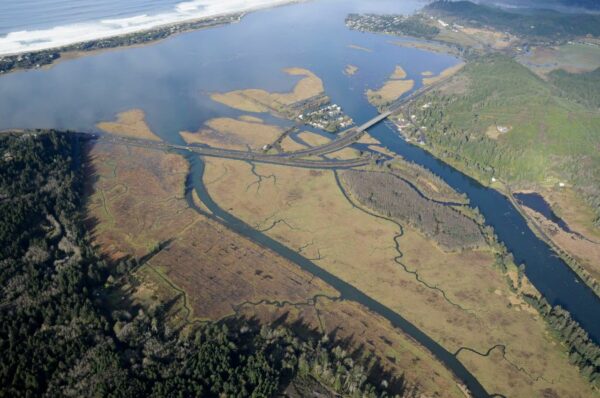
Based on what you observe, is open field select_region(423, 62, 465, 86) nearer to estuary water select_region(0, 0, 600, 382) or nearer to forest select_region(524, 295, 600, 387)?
estuary water select_region(0, 0, 600, 382)

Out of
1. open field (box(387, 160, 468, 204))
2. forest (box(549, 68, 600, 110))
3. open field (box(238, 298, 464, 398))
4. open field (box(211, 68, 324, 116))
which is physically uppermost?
open field (box(211, 68, 324, 116))

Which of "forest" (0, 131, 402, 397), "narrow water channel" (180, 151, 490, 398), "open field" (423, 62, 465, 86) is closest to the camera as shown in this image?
"forest" (0, 131, 402, 397)

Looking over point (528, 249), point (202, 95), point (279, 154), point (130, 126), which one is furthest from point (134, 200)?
point (528, 249)

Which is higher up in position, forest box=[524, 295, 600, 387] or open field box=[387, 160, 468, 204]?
open field box=[387, 160, 468, 204]

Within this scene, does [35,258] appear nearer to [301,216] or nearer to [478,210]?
[301,216]

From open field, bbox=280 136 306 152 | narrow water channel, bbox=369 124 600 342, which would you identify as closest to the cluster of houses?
open field, bbox=280 136 306 152

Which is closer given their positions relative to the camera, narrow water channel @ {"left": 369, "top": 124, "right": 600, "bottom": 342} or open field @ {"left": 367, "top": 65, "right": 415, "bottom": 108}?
narrow water channel @ {"left": 369, "top": 124, "right": 600, "bottom": 342}

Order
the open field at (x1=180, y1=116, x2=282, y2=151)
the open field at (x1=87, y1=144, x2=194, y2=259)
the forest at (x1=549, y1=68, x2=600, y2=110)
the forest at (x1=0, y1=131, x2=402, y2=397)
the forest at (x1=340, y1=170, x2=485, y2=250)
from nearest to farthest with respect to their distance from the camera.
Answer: the forest at (x1=0, y1=131, x2=402, y2=397)
the open field at (x1=87, y1=144, x2=194, y2=259)
the forest at (x1=340, y1=170, x2=485, y2=250)
the open field at (x1=180, y1=116, x2=282, y2=151)
the forest at (x1=549, y1=68, x2=600, y2=110)
